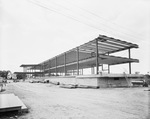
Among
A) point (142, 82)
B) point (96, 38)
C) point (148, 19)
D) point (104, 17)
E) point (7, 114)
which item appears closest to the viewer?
point (7, 114)

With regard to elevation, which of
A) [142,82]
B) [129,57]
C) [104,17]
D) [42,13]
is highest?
[104,17]

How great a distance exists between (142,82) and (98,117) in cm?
2354

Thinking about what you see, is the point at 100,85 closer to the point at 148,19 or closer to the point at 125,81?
the point at 125,81

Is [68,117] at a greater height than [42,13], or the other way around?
[42,13]

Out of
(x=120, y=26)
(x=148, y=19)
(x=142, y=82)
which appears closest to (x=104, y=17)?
(x=120, y=26)

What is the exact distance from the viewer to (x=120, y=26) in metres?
15.8

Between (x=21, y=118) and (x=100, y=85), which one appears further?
(x=100, y=85)

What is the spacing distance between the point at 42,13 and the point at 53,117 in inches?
312

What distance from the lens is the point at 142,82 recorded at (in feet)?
83.9

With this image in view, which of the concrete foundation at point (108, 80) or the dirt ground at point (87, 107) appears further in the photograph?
the concrete foundation at point (108, 80)

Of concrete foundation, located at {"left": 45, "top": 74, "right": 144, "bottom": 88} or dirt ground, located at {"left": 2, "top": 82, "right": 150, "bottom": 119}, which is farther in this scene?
concrete foundation, located at {"left": 45, "top": 74, "right": 144, "bottom": 88}

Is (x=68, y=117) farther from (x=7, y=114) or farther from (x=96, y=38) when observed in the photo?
(x=96, y=38)

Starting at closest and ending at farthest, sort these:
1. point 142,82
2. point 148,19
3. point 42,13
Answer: point 148,19 < point 42,13 < point 142,82

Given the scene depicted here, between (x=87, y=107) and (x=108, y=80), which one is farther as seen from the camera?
(x=108, y=80)
